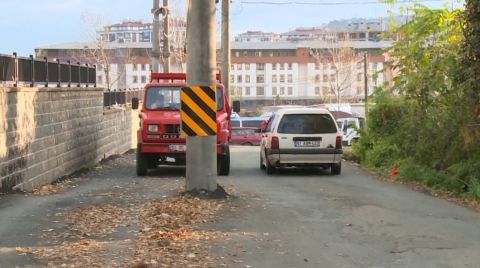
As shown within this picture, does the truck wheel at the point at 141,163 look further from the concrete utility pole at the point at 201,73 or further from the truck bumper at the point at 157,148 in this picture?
the concrete utility pole at the point at 201,73

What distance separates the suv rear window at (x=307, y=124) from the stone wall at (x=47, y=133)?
203 inches

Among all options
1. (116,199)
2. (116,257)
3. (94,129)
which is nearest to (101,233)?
(116,257)

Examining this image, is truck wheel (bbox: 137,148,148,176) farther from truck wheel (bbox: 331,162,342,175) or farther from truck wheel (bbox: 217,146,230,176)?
truck wheel (bbox: 331,162,342,175)

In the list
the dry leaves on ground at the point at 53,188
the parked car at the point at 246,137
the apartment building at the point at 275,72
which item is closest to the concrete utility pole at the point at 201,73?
the dry leaves on ground at the point at 53,188

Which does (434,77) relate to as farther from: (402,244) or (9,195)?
(9,195)

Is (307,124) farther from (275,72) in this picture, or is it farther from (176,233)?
(275,72)

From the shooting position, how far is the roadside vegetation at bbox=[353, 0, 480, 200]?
11469 mm

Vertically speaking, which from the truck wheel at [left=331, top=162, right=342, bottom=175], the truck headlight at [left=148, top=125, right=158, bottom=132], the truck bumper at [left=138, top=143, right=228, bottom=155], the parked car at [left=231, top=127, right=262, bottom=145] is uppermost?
the truck headlight at [left=148, top=125, right=158, bottom=132]

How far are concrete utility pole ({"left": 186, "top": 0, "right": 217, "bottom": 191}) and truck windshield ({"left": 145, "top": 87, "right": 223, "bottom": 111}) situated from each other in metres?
5.31

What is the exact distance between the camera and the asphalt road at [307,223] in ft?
21.5

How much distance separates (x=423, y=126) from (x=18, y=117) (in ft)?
29.1

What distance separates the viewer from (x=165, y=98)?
15.8 m

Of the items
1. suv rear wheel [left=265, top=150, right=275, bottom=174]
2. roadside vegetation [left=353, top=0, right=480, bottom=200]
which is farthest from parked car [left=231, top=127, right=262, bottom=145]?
suv rear wheel [left=265, top=150, right=275, bottom=174]

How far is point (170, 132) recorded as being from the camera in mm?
14898
